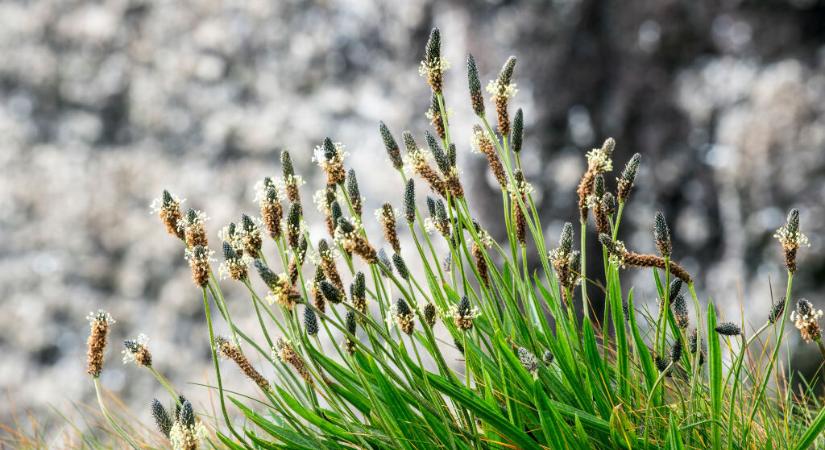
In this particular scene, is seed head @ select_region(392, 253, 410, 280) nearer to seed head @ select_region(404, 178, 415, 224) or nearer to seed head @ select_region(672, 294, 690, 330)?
seed head @ select_region(404, 178, 415, 224)

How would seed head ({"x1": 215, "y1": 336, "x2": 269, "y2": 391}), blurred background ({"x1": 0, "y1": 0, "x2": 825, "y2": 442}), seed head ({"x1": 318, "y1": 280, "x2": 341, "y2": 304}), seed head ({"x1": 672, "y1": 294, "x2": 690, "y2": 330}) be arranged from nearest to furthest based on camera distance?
seed head ({"x1": 318, "y1": 280, "x2": 341, "y2": 304}) < seed head ({"x1": 215, "y1": 336, "x2": 269, "y2": 391}) < seed head ({"x1": 672, "y1": 294, "x2": 690, "y2": 330}) < blurred background ({"x1": 0, "y1": 0, "x2": 825, "y2": 442})

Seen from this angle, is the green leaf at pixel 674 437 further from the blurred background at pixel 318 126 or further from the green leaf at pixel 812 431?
the blurred background at pixel 318 126

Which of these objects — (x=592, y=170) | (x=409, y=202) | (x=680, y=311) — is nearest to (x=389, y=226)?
(x=409, y=202)

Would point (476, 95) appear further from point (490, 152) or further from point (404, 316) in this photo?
point (404, 316)

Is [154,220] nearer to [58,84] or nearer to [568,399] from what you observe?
[58,84]

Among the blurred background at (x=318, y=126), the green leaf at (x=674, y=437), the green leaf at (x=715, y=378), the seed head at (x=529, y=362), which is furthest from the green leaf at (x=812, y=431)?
the blurred background at (x=318, y=126)

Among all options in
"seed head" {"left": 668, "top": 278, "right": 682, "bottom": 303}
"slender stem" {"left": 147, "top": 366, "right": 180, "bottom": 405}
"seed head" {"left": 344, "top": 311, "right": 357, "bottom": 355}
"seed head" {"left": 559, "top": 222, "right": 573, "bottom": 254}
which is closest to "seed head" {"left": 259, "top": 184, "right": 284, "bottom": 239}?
"seed head" {"left": 344, "top": 311, "right": 357, "bottom": 355}

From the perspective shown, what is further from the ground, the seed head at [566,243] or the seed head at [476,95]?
the seed head at [476,95]

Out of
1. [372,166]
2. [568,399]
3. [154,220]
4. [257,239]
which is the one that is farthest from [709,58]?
[154,220]
